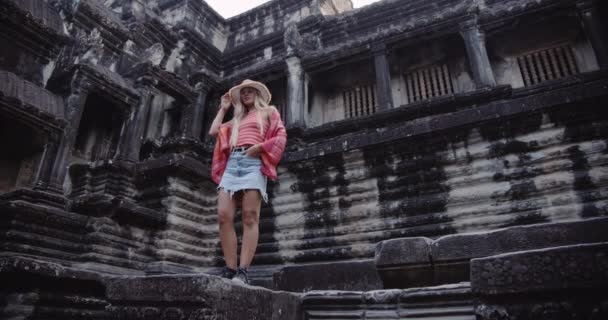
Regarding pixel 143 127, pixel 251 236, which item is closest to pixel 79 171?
pixel 143 127

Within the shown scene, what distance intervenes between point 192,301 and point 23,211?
4.68 meters

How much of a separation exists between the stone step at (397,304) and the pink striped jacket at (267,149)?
1218 millimetres

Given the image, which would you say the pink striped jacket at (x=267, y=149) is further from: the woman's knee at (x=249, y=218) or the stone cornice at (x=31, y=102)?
the stone cornice at (x=31, y=102)

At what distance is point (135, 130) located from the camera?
Answer: 27.2 feet

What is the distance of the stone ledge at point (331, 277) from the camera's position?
3107mm

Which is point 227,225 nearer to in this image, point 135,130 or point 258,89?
point 258,89

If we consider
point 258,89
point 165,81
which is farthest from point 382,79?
point 165,81

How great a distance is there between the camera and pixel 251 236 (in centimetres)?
313

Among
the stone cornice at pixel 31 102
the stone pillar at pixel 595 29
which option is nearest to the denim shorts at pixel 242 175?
the stone cornice at pixel 31 102

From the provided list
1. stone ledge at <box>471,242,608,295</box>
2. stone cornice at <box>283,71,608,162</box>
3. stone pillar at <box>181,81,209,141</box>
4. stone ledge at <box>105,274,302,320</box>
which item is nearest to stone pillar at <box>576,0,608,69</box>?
stone cornice at <box>283,71,608,162</box>

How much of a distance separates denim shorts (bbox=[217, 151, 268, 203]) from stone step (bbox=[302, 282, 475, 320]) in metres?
1.07

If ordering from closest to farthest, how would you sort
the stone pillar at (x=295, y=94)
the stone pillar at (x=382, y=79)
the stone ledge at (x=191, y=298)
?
the stone ledge at (x=191, y=298), the stone pillar at (x=382, y=79), the stone pillar at (x=295, y=94)

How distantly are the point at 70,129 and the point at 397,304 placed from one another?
23.1 ft

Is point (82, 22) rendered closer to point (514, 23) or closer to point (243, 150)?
point (243, 150)
